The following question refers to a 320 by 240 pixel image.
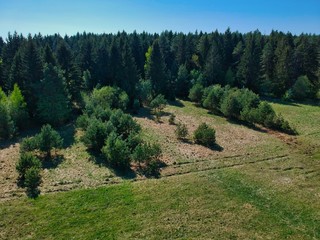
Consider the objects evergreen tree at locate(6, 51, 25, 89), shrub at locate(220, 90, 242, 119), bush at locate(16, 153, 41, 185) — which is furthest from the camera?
shrub at locate(220, 90, 242, 119)

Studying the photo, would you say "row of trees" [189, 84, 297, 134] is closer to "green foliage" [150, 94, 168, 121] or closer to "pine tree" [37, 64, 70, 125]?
"green foliage" [150, 94, 168, 121]

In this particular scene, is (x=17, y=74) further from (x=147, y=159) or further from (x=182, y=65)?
(x=182, y=65)

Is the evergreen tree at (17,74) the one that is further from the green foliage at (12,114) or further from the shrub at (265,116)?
the shrub at (265,116)

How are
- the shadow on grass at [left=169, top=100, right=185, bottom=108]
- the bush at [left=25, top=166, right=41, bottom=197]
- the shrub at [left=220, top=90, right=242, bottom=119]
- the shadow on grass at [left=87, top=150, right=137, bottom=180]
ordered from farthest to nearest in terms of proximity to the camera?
the shadow on grass at [left=169, top=100, right=185, bottom=108] → the shrub at [left=220, top=90, right=242, bottom=119] → the shadow on grass at [left=87, top=150, right=137, bottom=180] → the bush at [left=25, top=166, right=41, bottom=197]

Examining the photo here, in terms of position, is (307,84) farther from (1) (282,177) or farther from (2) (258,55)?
(1) (282,177)

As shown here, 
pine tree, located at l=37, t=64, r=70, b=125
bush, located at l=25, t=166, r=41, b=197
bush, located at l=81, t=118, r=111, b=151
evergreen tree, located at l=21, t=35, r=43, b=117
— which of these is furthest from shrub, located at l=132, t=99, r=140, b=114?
bush, located at l=25, t=166, r=41, b=197

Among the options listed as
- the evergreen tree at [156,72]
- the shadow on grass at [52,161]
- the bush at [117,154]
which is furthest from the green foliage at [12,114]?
the evergreen tree at [156,72]

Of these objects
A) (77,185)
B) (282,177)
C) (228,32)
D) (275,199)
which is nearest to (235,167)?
(282,177)
